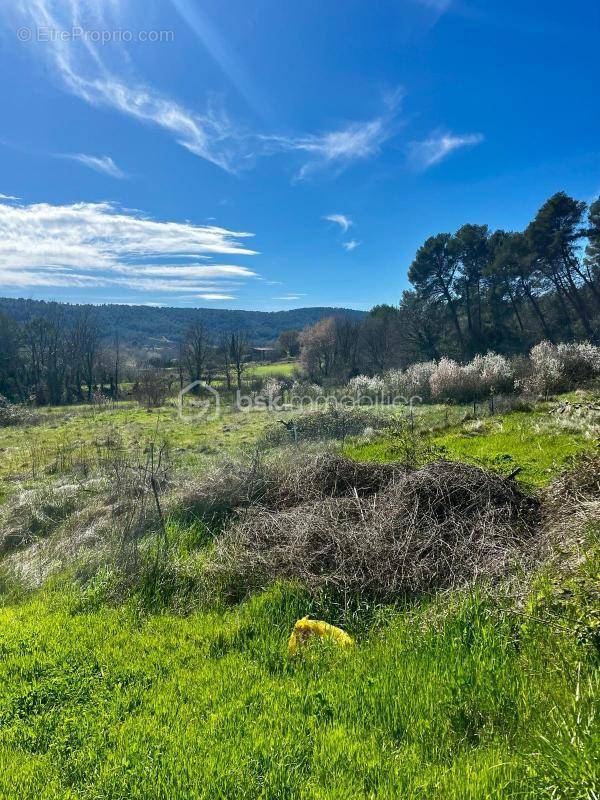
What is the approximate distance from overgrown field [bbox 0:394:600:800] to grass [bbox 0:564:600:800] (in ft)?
0.04

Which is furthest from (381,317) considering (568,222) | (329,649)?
(329,649)

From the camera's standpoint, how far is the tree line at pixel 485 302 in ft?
109

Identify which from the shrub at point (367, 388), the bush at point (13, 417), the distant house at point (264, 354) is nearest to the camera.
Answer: the bush at point (13, 417)

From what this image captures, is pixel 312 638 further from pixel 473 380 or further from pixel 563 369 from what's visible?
pixel 473 380

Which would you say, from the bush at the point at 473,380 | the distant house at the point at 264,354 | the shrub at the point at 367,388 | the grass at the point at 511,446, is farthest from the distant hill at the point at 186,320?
the grass at the point at 511,446

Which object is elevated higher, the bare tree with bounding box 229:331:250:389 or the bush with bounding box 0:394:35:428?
the bare tree with bounding box 229:331:250:389

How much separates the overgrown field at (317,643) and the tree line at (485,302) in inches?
1236

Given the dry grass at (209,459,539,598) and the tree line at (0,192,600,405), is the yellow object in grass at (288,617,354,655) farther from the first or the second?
the tree line at (0,192,600,405)

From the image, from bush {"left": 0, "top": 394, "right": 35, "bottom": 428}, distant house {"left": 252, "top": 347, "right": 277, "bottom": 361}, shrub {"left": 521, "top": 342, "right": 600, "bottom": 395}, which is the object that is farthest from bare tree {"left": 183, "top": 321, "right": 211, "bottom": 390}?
shrub {"left": 521, "top": 342, "right": 600, "bottom": 395}

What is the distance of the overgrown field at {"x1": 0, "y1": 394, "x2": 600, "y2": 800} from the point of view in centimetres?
228

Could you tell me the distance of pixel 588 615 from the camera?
2.79m

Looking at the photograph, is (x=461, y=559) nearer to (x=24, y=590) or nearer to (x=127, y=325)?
(x=24, y=590)

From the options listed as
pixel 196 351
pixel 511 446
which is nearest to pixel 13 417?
pixel 196 351

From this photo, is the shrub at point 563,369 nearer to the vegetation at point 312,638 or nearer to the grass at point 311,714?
the vegetation at point 312,638
